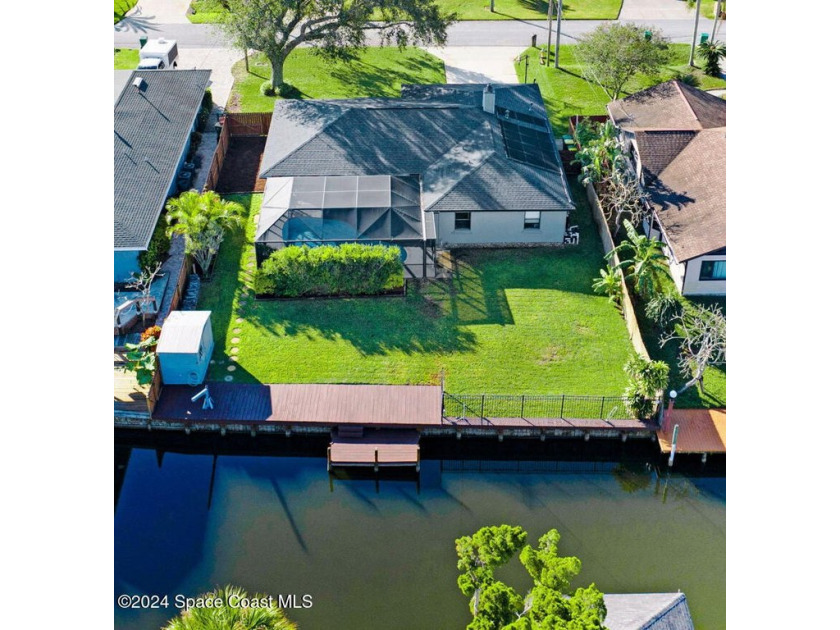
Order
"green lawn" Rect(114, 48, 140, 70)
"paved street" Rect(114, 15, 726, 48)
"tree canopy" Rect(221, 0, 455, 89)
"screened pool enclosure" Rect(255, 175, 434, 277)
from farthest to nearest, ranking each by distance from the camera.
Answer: "paved street" Rect(114, 15, 726, 48) → "green lawn" Rect(114, 48, 140, 70) → "tree canopy" Rect(221, 0, 455, 89) → "screened pool enclosure" Rect(255, 175, 434, 277)

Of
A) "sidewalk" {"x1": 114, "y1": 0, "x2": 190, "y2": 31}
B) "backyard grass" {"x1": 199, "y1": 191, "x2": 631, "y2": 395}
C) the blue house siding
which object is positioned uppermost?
"sidewalk" {"x1": 114, "y1": 0, "x2": 190, "y2": 31}

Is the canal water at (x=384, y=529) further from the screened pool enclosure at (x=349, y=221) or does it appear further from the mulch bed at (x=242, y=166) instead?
the mulch bed at (x=242, y=166)

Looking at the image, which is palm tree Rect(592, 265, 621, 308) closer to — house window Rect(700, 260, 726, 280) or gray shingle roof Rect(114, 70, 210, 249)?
house window Rect(700, 260, 726, 280)

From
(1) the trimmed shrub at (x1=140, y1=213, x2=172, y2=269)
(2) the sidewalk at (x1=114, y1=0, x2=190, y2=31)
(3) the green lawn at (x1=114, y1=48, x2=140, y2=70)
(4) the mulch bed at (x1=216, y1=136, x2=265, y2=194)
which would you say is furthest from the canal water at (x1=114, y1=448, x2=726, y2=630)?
(2) the sidewalk at (x1=114, y1=0, x2=190, y2=31)

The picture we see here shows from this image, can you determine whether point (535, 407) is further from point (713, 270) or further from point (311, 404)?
point (713, 270)

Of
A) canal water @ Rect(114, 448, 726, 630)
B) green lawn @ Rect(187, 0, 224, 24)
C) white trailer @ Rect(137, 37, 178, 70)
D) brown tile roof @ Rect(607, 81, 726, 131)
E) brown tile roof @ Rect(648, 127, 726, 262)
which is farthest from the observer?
green lawn @ Rect(187, 0, 224, 24)

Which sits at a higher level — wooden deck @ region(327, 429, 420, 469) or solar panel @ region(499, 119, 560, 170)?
solar panel @ region(499, 119, 560, 170)

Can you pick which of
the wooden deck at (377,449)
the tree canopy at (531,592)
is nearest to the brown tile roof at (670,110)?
the wooden deck at (377,449)
